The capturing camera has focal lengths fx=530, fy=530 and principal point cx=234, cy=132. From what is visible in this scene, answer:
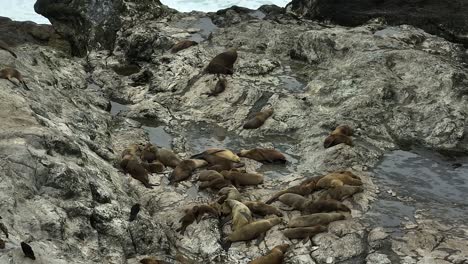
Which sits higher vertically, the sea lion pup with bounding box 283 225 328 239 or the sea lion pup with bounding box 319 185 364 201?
the sea lion pup with bounding box 319 185 364 201

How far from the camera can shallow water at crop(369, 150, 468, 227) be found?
790 centimetres

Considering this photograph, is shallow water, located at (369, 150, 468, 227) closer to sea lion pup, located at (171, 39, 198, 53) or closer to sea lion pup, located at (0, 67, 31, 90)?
sea lion pup, located at (0, 67, 31, 90)

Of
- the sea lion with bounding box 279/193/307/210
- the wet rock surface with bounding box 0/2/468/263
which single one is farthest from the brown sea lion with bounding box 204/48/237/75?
the sea lion with bounding box 279/193/307/210

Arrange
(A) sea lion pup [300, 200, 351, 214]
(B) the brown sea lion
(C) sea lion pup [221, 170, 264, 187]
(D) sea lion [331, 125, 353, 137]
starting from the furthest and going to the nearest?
(B) the brown sea lion < (D) sea lion [331, 125, 353, 137] < (C) sea lion pup [221, 170, 264, 187] < (A) sea lion pup [300, 200, 351, 214]

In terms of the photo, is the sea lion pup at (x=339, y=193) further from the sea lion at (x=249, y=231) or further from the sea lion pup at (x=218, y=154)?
the sea lion pup at (x=218, y=154)

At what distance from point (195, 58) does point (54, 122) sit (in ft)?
18.5

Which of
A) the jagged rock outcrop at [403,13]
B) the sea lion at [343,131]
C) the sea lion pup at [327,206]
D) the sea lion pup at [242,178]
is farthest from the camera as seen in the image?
the jagged rock outcrop at [403,13]

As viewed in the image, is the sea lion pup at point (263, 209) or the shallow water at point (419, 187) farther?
the sea lion pup at point (263, 209)

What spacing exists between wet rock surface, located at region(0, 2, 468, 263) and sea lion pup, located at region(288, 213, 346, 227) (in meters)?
0.16

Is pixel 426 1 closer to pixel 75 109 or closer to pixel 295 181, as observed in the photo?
pixel 295 181

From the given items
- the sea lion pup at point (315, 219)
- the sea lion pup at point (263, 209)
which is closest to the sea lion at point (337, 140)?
the sea lion pup at point (263, 209)

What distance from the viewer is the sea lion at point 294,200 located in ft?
26.8

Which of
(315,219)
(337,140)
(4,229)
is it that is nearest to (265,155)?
(337,140)

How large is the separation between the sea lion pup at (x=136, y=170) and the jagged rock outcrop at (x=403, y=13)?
965cm
